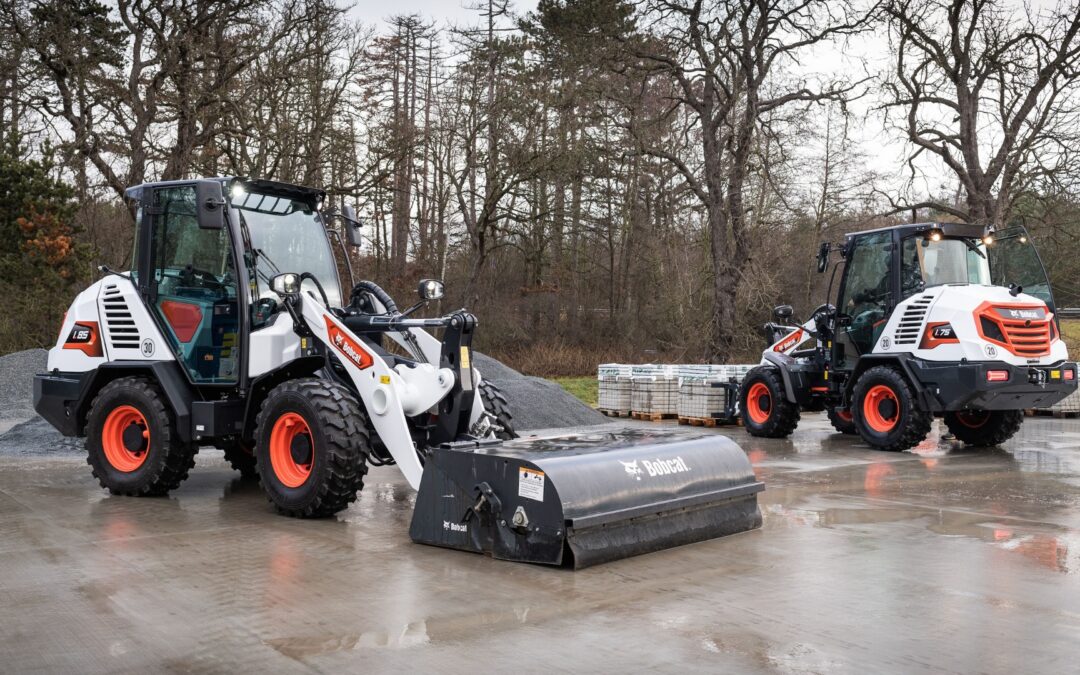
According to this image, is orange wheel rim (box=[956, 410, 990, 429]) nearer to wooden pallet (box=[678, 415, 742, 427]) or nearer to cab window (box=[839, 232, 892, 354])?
cab window (box=[839, 232, 892, 354])

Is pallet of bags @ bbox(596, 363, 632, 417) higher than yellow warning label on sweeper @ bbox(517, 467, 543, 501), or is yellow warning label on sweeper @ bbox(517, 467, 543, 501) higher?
pallet of bags @ bbox(596, 363, 632, 417)

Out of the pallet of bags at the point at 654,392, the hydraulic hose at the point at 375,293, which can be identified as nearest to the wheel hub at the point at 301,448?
the hydraulic hose at the point at 375,293

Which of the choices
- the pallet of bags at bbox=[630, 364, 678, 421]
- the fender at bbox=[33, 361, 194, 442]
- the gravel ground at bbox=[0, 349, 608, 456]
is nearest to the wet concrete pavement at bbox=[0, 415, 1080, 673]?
the fender at bbox=[33, 361, 194, 442]

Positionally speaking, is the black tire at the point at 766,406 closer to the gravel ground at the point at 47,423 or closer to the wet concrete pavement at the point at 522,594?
the gravel ground at the point at 47,423

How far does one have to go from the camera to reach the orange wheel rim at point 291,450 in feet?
25.3

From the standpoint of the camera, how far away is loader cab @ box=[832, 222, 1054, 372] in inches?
510

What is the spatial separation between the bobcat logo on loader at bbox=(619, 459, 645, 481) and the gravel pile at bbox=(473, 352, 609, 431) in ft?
24.4

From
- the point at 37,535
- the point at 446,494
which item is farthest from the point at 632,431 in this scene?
the point at 37,535

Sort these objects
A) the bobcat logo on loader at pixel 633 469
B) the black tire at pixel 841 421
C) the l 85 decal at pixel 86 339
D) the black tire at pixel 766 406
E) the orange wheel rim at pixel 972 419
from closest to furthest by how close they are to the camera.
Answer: the bobcat logo on loader at pixel 633 469 < the l 85 decal at pixel 86 339 < the orange wheel rim at pixel 972 419 < the black tire at pixel 766 406 < the black tire at pixel 841 421

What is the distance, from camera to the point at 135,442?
892cm

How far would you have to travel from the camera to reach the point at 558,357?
29484 mm

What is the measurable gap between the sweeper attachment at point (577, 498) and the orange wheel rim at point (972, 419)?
724cm

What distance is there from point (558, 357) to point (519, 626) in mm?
24537

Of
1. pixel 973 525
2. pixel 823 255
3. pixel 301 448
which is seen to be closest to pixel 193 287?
pixel 301 448
